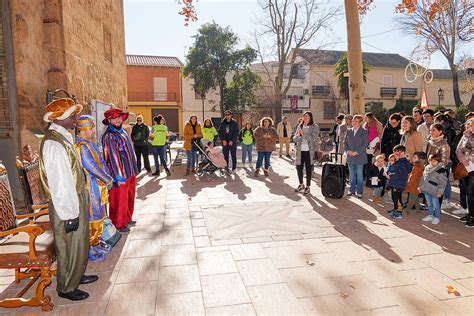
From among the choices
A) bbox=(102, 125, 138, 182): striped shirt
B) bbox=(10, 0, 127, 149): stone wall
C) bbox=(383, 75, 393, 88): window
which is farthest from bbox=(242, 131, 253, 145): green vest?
bbox=(383, 75, 393, 88): window

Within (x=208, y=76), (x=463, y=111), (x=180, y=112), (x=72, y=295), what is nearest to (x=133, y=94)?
(x=180, y=112)

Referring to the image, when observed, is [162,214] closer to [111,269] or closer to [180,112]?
[111,269]

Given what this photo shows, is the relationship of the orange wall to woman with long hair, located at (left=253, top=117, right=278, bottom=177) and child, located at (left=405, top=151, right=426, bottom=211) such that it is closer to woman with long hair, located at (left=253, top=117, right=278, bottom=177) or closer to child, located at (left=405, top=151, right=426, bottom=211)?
woman with long hair, located at (left=253, top=117, right=278, bottom=177)

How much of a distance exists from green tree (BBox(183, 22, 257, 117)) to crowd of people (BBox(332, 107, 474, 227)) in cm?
1989

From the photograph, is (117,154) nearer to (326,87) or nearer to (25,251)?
(25,251)

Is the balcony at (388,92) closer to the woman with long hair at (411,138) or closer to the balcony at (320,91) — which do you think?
the balcony at (320,91)

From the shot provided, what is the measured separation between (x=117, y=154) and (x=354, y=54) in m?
7.03

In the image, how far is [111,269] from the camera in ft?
12.4

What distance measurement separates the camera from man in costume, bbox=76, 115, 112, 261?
3.79 m

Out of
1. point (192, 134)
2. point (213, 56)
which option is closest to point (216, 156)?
point (192, 134)

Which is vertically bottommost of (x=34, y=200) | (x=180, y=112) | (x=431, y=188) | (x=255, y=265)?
(x=255, y=265)

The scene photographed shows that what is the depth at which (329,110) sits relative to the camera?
3766cm

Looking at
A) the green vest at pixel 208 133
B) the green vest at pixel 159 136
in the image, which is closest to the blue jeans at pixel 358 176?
the green vest at pixel 208 133

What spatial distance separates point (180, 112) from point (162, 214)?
28.7 meters
